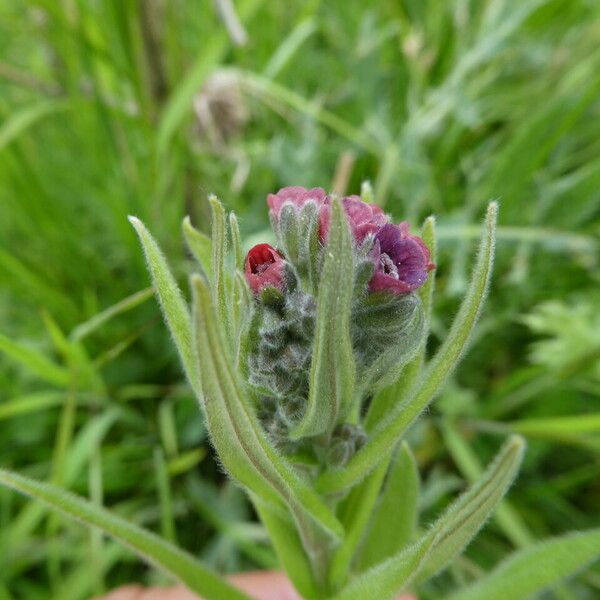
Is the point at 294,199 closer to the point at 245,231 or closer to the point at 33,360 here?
the point at 33,360

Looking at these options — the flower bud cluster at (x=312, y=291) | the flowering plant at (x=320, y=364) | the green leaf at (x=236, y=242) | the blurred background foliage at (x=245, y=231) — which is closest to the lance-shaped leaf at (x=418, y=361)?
the flowering plant at (x=320, y=364)

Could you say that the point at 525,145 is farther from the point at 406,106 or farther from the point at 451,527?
the point at 451,527

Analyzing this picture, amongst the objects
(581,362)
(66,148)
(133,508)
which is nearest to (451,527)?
(581,362)

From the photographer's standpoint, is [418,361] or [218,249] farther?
[418,361]

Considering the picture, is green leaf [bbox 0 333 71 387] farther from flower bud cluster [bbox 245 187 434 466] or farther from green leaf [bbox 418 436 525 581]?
green leaf [bbox 418 436 525 581]

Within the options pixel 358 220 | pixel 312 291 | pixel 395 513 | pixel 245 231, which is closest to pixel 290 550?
pixel 395 513

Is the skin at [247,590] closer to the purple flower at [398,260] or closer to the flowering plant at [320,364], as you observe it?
the flowering plant at [320,364]
